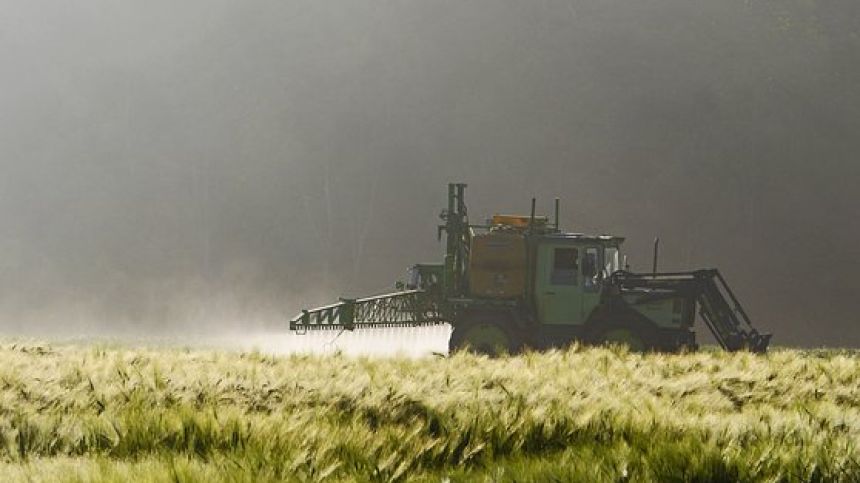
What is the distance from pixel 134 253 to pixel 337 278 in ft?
125

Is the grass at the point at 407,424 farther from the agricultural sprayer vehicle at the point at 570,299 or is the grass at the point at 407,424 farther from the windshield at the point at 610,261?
the windshield at the point at 610,261

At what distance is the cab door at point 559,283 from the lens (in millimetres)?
20122

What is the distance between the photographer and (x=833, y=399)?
8719 mm

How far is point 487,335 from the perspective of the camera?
2005 centimetres

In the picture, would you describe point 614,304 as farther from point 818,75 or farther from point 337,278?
point 818,75

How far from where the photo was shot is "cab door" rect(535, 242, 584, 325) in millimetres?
20122

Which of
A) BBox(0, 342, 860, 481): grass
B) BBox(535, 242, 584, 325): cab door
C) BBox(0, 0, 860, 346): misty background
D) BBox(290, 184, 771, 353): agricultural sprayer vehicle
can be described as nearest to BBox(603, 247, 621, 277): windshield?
BBox(290, 184, 771, 353): agricultural sprayer vehicle

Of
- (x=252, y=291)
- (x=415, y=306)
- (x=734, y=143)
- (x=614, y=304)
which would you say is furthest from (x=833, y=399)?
(x=734, y=143)

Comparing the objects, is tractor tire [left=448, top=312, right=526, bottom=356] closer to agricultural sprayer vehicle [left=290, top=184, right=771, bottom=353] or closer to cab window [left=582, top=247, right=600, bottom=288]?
agricultural sprayer vehicle [left=290, top=184, right=771, bottom=353]

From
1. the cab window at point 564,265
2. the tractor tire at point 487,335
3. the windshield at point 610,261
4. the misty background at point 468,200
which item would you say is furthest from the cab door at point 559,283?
the misty background at point 468,200

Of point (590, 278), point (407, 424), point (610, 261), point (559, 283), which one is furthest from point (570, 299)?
point (407, 424)

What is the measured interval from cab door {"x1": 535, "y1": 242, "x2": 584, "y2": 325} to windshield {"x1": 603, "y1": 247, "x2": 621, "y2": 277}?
498 millimetres

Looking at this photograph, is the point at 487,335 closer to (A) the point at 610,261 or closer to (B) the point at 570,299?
(B) the point at 570,299

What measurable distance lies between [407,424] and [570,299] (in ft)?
46.1
